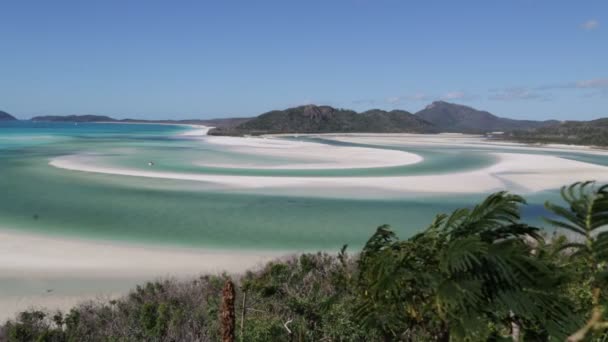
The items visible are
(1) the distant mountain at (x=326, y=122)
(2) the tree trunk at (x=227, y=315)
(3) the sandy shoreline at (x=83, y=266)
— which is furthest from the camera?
(1) the distant mountain at (x=326, y=122)

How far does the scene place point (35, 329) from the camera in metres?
6.62

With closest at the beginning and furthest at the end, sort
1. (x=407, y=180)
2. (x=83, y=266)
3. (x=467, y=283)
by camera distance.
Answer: (x=467, y=283), (x=83, y=266), (x=407, y=180)

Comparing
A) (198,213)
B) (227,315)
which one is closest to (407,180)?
(198,213)

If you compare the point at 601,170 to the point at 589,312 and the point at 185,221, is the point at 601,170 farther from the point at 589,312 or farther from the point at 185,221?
the point at 589,312

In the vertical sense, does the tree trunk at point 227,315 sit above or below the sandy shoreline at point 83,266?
above

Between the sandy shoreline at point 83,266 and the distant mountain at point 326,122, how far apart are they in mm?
107974

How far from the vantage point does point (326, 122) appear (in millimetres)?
138375

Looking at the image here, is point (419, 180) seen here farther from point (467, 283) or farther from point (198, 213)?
point (467, 283)

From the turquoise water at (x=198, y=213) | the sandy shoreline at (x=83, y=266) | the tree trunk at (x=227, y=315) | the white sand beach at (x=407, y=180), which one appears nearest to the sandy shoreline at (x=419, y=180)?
the white sand beach at (x=407, y=180)

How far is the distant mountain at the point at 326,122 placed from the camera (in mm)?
128500

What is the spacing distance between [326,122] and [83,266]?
421ft

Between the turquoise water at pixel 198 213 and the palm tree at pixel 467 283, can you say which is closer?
the palm tree at pixel 467 283

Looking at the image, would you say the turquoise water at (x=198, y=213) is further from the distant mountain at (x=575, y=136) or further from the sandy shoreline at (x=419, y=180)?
the distant mountain at (x=575, y=136)

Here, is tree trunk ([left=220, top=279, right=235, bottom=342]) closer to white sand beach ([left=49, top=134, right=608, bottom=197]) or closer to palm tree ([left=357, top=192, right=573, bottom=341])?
palm tree ([left=357, top=192, right=573, bottom=341])
